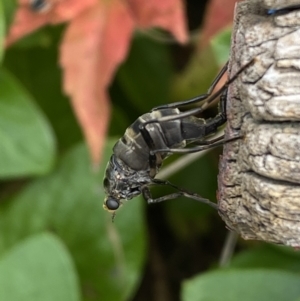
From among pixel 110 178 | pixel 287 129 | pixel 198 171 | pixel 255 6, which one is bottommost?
pixel 198 171

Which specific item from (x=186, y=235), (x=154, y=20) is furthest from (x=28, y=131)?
(x=186, y=235)

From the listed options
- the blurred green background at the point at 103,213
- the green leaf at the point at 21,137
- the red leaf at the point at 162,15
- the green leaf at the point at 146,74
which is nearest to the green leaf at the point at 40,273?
the blurred green background at the point at 103,213

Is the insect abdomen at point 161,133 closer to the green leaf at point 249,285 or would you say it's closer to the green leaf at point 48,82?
the green leaf at point 249,285

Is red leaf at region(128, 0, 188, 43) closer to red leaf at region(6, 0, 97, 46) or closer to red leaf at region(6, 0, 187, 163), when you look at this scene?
red leaf at region(6, 0, 187, 163)

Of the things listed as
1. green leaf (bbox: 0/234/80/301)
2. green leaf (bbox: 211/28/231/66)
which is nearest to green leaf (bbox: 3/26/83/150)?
green leaf (bbox: 0/234/80/301)

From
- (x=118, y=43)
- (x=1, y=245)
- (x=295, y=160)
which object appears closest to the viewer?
(x=295, y=160)

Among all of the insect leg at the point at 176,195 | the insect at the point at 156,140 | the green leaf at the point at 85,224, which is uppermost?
the insect at the point at 156,140

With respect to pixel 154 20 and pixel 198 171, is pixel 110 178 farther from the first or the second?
pixel 198 171

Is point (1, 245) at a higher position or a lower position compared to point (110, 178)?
lower
